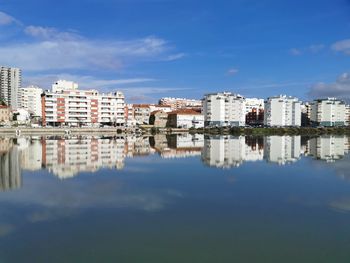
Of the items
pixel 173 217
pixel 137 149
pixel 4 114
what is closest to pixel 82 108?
pixel 4 114

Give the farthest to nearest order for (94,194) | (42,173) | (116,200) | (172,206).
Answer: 1. (42,173)
2. (94,194)
3. (116,200)
4. (172,206)

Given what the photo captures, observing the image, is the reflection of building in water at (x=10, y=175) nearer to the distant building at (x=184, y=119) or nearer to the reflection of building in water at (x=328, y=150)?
the reflection of building in water at (x=328, y=150)

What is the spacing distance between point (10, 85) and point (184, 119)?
4080 cm

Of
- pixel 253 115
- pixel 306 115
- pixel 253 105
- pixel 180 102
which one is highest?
pixel 180 102

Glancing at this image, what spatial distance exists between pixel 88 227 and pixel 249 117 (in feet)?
280

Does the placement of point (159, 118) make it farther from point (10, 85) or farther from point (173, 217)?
point (173, 217)

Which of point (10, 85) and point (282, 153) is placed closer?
point (282, 153)

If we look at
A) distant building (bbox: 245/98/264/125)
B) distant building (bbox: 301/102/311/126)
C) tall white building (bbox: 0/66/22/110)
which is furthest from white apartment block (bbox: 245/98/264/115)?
tall white building (bbox: 0/66/22/110)

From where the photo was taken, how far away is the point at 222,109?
7350 cm

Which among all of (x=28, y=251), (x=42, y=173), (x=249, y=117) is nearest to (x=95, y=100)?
(x=249, y=117)

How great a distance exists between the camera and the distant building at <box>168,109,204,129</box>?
236 feet

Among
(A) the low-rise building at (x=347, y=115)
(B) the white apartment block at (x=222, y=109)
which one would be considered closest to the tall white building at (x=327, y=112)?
(A) the low-rise building at (x=347, y=115)

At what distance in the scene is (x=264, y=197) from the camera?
955 cm

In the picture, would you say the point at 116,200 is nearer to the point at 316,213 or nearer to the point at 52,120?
the point at 316,213
